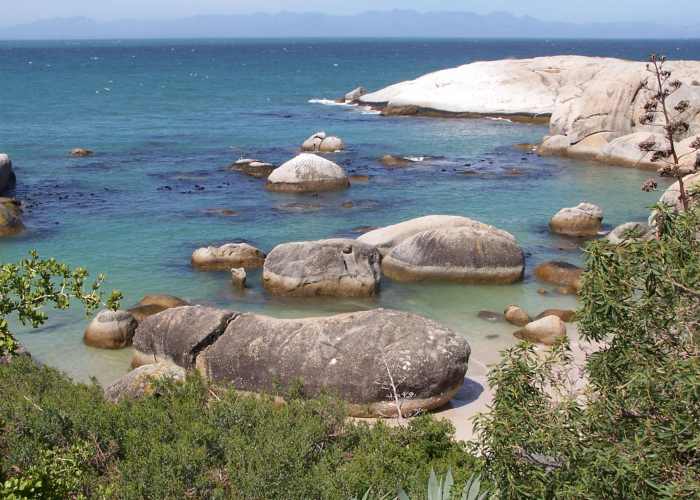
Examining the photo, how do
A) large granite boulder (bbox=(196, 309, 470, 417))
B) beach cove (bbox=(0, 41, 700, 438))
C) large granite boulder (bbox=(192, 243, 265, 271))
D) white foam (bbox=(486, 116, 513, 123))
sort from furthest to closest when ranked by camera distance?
white foam (bbox=(486, 116, 513, 123))
large granite boulder (bbox=(192, 243, 265, 271))
beach cove (bbox=(0, 41, 700, 438))
large granite boulder (bbox=(196, 309, 470, 417))

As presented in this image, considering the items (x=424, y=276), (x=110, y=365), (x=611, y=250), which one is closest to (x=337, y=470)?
(x=611, y=250)

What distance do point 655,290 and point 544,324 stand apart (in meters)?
13.6

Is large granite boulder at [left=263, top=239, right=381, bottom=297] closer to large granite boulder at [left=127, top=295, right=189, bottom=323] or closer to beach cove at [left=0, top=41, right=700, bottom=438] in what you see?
beach cove at [left=0, top=41, right=700, bottom=438]

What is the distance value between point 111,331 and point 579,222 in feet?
57.9

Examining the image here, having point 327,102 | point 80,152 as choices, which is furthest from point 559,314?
point 327,102

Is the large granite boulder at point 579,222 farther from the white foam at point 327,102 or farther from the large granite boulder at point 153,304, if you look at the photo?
the white foam at point 327,102

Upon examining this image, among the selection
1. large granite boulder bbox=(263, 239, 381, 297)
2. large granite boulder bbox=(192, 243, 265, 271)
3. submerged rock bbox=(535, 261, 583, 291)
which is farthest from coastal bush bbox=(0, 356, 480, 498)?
submerged rock bbox=(535, 261, 583, 291)

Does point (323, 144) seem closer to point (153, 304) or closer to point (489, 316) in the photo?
point (153, 304)

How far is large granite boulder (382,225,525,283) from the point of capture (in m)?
24.9

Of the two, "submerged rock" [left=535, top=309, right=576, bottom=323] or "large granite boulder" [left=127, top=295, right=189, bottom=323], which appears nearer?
"submerged rock" [left=535, top=309, right=576, bottom=323]

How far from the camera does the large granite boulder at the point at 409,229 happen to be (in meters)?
26.7

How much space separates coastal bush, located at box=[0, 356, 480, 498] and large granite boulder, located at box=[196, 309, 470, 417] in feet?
9.46

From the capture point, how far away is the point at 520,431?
290 inches

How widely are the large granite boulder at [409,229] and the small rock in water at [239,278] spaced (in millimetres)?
4234
